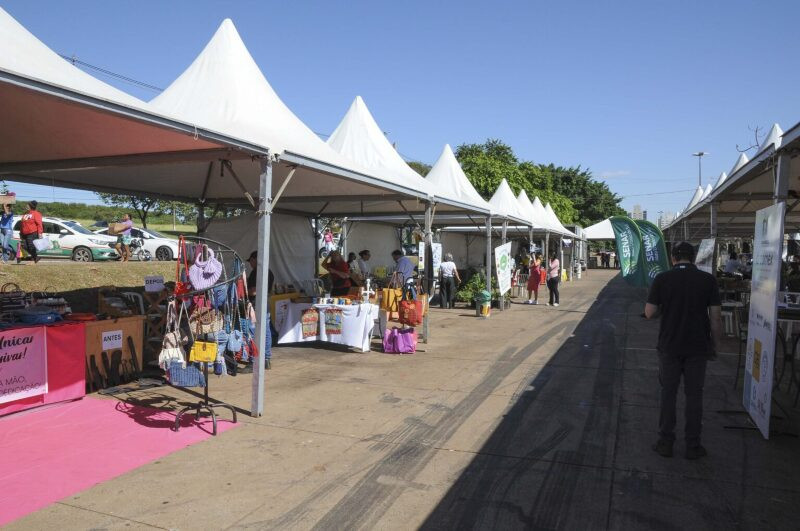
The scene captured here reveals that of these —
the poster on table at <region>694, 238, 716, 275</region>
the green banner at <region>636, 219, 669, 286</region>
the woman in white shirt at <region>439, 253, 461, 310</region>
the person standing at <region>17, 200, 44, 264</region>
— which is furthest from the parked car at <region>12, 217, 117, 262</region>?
the poster on table at <region>694, 238, 716, 275</region>

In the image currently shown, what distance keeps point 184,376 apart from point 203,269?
46.6 inches

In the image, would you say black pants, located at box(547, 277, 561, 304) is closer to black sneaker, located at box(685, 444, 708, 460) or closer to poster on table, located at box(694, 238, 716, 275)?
poster on table, located at box(694, 238, 716, 275)

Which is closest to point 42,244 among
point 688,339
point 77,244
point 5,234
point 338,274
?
point 5,234

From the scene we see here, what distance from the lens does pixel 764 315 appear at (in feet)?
17.5

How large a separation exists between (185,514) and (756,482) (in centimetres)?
419

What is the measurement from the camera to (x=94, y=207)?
2474 inches

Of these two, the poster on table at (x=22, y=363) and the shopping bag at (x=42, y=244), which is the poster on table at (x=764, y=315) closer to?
the poster on table at (x=22, y=363)

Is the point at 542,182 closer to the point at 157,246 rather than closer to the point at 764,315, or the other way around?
the point at 157,246

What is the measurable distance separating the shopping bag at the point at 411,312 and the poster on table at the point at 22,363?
5645mm

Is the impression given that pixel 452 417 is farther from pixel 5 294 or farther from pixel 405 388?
pixel 5 294

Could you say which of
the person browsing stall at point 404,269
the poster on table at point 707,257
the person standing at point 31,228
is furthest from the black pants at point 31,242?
the poster on table at point 707,257

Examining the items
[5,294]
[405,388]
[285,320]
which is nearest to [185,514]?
[405,388]

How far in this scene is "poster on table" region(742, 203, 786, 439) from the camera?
5.04m

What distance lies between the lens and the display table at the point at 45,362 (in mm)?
5785
